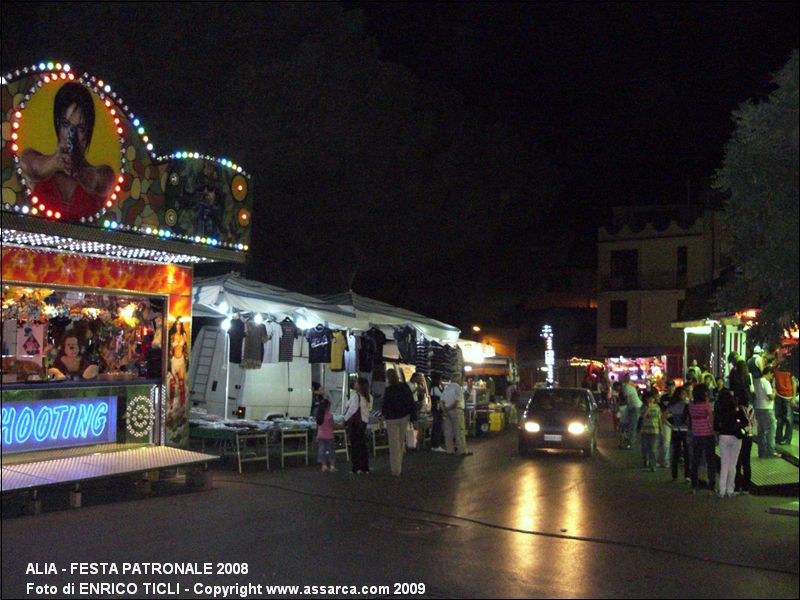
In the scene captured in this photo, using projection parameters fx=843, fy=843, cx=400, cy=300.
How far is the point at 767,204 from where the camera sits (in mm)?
8930

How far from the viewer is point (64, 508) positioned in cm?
1092

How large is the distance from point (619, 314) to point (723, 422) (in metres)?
41.9

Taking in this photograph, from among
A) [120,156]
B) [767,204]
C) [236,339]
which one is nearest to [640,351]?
[236,339]

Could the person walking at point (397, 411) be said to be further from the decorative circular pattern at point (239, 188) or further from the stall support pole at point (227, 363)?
the decorative circular pattern at point (239, 188)

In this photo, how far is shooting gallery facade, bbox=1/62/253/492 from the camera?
35.9 ft

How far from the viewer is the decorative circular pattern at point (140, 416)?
13609 mm

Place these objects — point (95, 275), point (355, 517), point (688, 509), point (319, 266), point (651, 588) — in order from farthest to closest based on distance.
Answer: point (319, 266), point (95, 275), point (688, 509), point (355, 517), point (651, 588)

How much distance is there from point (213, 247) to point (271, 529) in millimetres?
5500

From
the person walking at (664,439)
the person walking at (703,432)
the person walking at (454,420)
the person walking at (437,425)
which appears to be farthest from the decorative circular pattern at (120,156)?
the person walking at (664,439)

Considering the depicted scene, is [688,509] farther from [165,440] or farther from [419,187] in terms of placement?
[419,187]

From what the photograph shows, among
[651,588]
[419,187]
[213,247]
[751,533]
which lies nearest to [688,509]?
[751,533]

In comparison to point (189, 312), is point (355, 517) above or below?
below

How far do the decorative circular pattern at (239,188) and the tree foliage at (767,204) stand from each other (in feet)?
25.6

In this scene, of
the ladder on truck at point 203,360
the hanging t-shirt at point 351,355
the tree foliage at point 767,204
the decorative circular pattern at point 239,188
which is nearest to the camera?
the tree foliage at point 767,204
